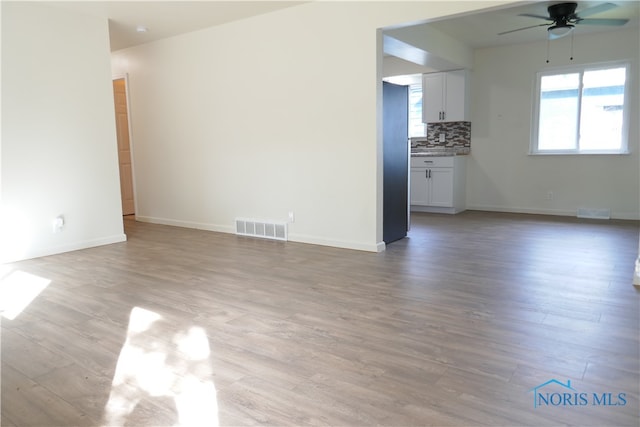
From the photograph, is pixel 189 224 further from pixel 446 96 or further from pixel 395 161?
pixel 446 96

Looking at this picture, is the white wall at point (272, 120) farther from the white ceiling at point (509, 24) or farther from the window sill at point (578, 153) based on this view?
the window sill at point (578, 153)

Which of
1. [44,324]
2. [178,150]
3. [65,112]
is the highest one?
[65,112]

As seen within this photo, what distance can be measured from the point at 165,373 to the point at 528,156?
6.63 meters

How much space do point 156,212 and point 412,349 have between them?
536cm

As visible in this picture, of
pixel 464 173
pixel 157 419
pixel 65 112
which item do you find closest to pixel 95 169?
pixel 65 112

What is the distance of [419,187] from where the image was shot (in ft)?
25.2

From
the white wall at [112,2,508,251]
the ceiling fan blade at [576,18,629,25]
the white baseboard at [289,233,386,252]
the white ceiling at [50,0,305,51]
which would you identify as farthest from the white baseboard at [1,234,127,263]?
the ceiling fan blade at [576,18,629,25]

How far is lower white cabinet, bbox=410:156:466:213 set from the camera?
24.1ft

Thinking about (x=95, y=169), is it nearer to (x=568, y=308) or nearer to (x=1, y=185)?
(x=1, y=185)

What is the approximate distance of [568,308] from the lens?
9.87ft

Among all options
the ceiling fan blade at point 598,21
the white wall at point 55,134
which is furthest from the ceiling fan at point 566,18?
the white wall at point 55,134

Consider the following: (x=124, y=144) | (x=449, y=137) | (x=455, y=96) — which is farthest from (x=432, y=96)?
(x=124, y=144)

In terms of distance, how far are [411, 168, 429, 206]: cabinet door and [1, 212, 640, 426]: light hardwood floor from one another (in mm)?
3032

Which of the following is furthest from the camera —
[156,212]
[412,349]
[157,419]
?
[156,212]
